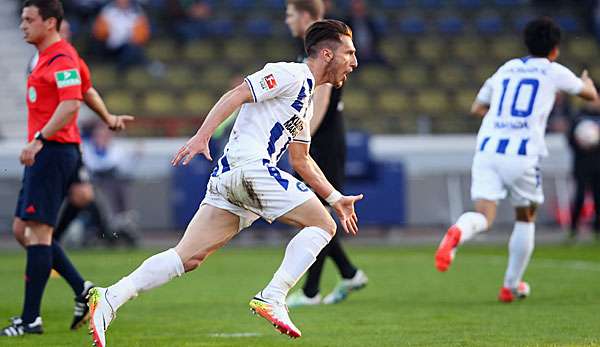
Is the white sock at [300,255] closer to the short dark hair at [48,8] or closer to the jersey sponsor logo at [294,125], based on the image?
the jersey sponsor logo at [294,125]

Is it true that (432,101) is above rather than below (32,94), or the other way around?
below

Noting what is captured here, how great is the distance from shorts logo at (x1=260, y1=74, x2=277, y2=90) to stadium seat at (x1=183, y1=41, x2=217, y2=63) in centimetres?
1752

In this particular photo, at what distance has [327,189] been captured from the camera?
6930mm

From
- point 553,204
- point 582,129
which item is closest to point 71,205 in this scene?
point 582,129

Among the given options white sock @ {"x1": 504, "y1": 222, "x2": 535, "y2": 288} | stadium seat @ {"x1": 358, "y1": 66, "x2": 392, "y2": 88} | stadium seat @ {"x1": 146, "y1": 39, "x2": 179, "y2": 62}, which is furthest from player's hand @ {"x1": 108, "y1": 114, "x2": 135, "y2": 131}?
stadium seat @ {"x1": 146, "y1": 39, "x2": 179, "y2": 62}

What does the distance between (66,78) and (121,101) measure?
48.7 feet

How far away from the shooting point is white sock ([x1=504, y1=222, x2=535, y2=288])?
9875 millimetres

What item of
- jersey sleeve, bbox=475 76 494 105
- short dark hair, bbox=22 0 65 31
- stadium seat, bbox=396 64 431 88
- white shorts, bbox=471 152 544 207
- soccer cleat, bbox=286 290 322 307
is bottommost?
stadium seat, bbox=396 64 431 88

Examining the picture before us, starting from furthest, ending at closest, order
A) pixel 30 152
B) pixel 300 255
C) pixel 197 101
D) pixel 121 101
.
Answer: pixel 197 101, pixel 121 101, pixel 30 152, pixel 300 255

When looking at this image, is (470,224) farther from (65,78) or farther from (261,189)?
(65,78)

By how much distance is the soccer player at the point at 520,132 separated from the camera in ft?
32.0

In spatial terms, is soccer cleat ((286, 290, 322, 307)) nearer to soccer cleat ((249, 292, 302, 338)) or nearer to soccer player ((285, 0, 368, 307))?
soccer player ((285, 0, 368, 307))

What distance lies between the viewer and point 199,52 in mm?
24109

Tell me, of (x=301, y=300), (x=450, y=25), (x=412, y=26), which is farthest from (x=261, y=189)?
(x=450, y=25)
